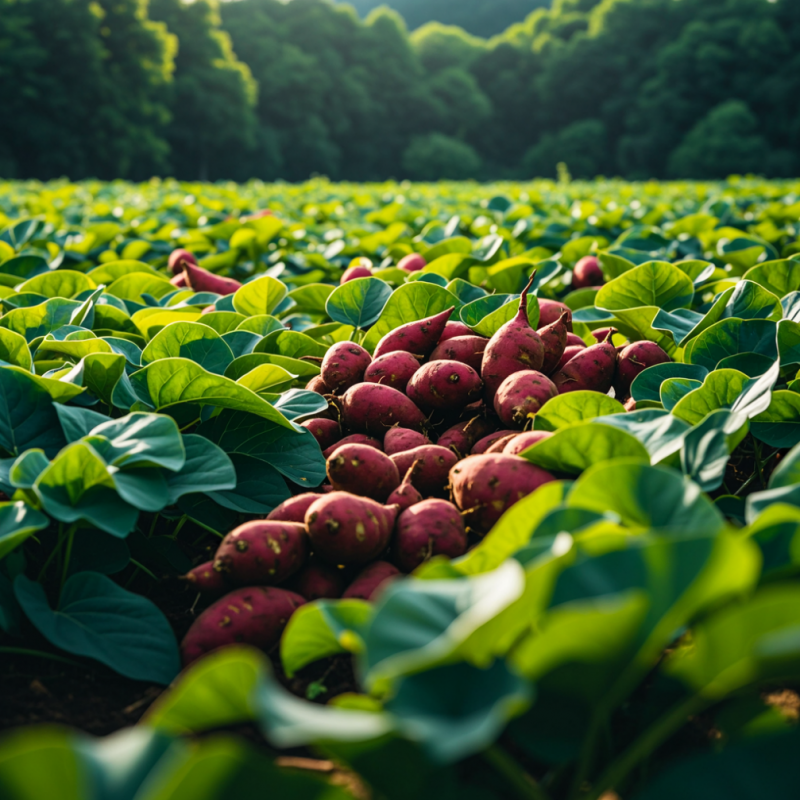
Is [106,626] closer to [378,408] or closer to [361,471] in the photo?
[361,471]

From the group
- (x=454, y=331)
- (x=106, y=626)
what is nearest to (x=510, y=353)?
(x=454, y=331)

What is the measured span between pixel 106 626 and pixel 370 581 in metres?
0.45

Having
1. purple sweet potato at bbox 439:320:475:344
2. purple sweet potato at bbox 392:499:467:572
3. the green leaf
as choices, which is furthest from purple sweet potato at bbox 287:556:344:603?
purple sweet potato at bbox 439:320:475:344

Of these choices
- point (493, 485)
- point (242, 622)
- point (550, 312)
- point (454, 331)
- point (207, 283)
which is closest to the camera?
point (242, 622)

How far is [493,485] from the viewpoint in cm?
120

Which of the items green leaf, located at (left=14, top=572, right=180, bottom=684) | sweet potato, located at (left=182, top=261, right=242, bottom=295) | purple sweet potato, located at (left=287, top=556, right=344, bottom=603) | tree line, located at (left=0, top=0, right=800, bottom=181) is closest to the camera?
green leaf, located at (left=14, top=572, right=180, bottom=684)

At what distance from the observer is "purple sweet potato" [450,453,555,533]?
1194mm

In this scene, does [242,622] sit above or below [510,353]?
below

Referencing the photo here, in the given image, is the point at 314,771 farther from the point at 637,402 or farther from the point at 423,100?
the point at 423,100

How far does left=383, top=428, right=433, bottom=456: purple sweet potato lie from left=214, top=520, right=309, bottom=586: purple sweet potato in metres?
0.36

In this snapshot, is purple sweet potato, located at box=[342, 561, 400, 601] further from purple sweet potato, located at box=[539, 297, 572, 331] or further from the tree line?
the tree line

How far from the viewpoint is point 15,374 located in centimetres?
131

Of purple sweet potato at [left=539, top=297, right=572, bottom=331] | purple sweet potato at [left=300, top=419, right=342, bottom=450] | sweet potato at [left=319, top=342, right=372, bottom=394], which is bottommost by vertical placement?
purple sweet potato at [left=300, top=419, right=342, bottom=450]

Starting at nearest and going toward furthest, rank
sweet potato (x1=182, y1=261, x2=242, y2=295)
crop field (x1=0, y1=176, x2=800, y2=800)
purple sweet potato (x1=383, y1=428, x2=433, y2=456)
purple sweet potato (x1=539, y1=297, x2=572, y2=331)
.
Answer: crop field (x1=0, y1=176, x2=800, y2=800)
purple sweet potato (x1=383, y1=428, x2=433, y2=456)
purple sweet potato (x1=539, y1=297, x2=572, y2=331)
sweet potato (x1=182, y1=261, x2=242, y2=295)
